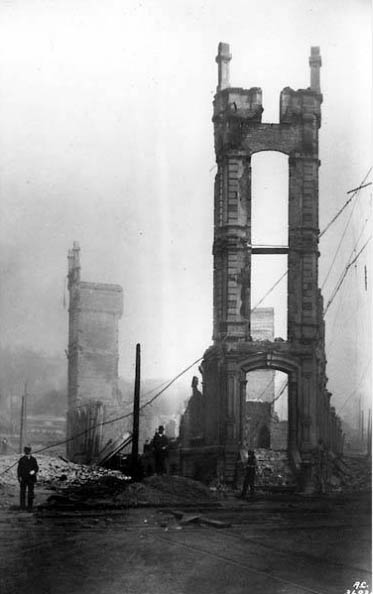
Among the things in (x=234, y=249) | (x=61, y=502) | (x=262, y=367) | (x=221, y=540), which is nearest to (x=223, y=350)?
(x=262, y=367)

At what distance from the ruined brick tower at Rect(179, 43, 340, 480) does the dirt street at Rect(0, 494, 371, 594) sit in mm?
11119

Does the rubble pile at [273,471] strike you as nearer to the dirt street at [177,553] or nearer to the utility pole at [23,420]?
the dirt street at [177,553]

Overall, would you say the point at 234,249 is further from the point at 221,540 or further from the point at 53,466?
the point at 221,540

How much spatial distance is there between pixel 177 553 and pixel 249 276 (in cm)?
1857

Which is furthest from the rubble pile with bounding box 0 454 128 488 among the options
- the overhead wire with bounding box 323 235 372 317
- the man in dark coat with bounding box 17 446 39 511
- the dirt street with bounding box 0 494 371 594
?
the dirt street with bounding box 0 494 371 594

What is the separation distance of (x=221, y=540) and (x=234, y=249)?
55.9 feet

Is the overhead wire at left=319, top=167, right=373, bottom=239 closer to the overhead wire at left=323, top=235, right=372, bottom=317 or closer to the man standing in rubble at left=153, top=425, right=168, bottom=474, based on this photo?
the overhead wire at left=323, top=235, right=372, bottom=317

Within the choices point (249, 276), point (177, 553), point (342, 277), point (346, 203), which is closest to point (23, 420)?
point (249, 276)

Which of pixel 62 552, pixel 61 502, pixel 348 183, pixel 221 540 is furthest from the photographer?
pixel 348 183

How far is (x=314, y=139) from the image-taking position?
3030 centimetres

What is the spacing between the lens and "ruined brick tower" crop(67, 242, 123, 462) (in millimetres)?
42375

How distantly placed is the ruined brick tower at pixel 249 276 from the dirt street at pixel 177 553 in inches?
438

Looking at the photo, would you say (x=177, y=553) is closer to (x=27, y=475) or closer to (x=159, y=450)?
(x=27, y=475)

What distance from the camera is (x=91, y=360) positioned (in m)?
44.7
